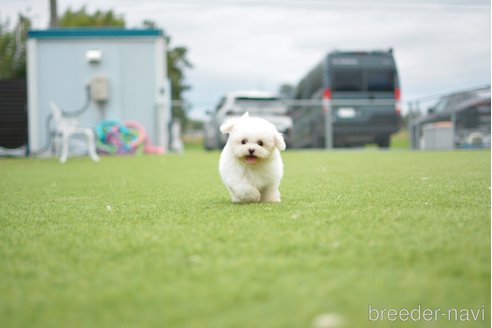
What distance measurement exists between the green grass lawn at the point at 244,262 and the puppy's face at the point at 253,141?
0.43 meters

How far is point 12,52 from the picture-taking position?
2312 cm

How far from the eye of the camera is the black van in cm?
1764

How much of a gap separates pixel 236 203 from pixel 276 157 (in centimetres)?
54

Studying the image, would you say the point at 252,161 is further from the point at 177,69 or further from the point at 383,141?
the point at 177,69

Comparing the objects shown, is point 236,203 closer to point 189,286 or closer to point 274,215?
point 274,215

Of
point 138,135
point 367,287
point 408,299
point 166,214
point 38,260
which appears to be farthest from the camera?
point 138,135

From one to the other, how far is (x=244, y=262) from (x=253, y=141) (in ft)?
6.91

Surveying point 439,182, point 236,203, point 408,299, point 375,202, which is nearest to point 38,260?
point 408,299

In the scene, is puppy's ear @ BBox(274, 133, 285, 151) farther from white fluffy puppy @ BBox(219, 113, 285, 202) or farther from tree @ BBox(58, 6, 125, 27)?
tree @ BBox(58, 6, 125, 27)

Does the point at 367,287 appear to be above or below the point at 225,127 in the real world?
below

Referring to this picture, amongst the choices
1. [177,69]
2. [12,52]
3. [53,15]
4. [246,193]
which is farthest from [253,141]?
[177,69]

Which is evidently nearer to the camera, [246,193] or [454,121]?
[246,193]

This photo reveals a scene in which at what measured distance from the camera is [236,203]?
188 inches

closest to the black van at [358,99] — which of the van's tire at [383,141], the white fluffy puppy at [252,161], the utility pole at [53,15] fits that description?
the van's tire at [383,141]
